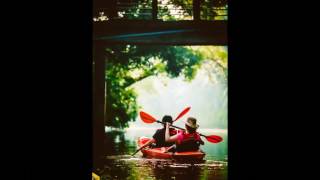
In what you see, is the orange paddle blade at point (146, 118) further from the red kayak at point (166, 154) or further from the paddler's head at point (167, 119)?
the red kayak at point (166, 154)

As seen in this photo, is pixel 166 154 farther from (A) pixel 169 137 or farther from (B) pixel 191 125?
(B) pixel 191 125

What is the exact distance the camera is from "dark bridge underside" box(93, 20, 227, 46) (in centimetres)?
434

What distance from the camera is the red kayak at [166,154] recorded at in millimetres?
3898

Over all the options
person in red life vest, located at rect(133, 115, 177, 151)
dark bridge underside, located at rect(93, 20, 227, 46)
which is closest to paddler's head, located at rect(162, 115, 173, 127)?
person in red life vest, located at rect(133, 115, 177, 151)

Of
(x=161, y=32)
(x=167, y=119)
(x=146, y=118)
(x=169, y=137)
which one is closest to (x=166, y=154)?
(x=169, y=137)

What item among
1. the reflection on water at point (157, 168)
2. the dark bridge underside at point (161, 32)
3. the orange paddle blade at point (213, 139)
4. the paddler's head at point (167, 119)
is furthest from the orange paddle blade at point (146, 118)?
the dark bridge underside at point (161, 32)

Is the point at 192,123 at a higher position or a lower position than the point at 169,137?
higher

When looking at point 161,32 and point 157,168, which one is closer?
point 157,168

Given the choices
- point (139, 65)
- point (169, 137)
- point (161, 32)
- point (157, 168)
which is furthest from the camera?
point (139, 65)

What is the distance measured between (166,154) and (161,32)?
5.04 ft

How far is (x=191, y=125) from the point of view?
3.89m

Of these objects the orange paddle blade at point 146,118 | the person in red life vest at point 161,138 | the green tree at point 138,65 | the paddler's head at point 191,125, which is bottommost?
the person in red life vest at point 161,138

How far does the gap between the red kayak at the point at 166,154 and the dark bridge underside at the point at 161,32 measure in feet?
4.22
